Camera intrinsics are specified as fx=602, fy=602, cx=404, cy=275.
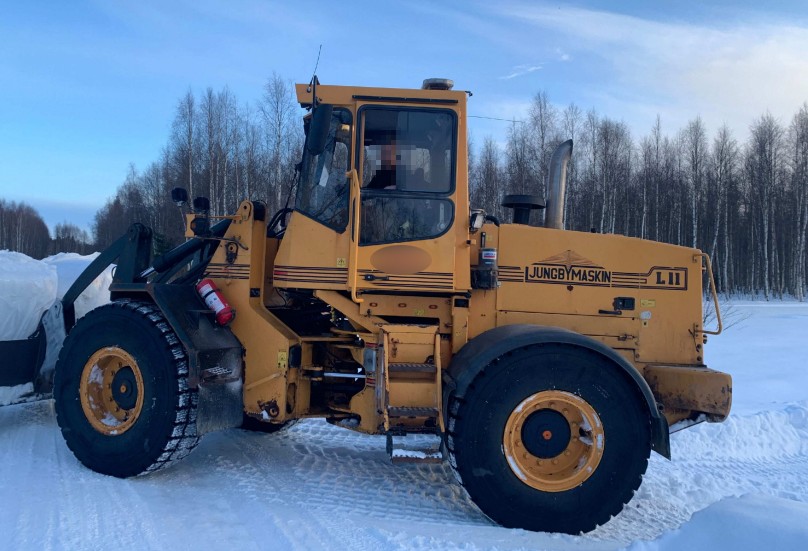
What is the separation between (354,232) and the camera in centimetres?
478

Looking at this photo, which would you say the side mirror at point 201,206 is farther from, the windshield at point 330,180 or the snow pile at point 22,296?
the snow pile at point 22,296

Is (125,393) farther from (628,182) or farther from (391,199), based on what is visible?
(628,182)

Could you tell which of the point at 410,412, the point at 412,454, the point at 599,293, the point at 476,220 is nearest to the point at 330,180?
the point at 476,220

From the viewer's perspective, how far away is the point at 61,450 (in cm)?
555

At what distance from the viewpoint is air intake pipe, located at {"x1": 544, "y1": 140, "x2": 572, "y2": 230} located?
5.39 meters

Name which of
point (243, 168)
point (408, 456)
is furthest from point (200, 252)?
point (243, 168)

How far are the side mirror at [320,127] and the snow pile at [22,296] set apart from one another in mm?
3726

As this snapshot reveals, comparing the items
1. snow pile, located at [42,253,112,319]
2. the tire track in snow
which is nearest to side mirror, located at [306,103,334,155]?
the tire track in snow

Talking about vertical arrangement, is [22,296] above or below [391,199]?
below

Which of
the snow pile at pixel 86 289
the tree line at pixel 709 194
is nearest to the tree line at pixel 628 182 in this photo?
the tree line at pixel 709 194

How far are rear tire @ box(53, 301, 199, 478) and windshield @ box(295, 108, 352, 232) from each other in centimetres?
158

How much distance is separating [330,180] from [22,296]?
12.0ft

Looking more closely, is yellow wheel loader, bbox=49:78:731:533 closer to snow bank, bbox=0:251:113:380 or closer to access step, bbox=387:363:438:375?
access step, bbox=387:363:438:375

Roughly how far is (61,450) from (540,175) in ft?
75.2
